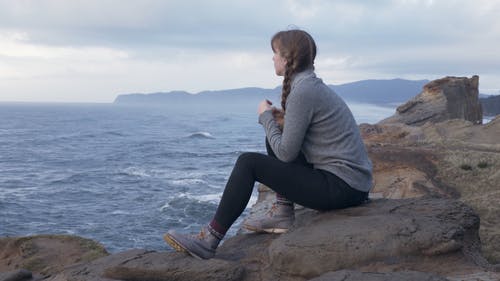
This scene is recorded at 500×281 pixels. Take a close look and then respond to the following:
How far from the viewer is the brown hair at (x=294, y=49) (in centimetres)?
561

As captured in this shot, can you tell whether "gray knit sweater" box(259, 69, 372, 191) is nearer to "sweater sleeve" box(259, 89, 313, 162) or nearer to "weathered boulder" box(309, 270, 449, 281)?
"sweater sleeve" box(259, 89, 313, 162)

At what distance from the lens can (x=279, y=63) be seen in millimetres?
5766

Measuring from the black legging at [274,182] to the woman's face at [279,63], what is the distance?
0.88 metres

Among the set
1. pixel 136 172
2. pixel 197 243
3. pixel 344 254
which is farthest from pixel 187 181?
pixel 344 254

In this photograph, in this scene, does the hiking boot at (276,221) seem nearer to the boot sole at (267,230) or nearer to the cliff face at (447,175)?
the boot sole at (267,230)

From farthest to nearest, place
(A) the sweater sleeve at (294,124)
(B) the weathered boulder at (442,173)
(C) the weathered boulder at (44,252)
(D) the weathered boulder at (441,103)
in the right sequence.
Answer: (D) the weathered boulder at (441,103)
(B) the weathered boulder at (442,173)
(C) the weathered boulder at (44,252)
(A) the sweater sleeve at (294,124)

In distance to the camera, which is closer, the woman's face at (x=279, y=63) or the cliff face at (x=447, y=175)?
the woman's face at (x=279, y=63)

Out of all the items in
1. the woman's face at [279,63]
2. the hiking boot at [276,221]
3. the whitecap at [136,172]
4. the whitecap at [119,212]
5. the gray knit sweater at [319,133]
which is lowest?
the whitecap at [119,212]

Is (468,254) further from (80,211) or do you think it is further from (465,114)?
(465,114)

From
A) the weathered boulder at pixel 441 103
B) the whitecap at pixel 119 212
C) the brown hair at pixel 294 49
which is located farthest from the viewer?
the weathered boulder at pixel 441 103

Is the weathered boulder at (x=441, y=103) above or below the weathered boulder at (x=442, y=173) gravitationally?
above

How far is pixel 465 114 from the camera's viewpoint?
41406 millimetres

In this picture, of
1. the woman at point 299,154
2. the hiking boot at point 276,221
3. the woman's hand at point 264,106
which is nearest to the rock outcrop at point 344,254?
the hiking boot at point 276,221

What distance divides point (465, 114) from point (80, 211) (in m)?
27.4
